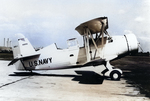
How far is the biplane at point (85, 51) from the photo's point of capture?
22.1 feet

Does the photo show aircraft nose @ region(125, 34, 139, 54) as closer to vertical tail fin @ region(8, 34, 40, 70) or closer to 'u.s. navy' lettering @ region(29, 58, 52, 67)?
'u.s. navy' lettering @ region(29, 58, 52, 67)

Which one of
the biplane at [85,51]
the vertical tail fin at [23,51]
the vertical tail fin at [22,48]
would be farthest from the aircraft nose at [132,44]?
the vertical tail fin at [22,48]

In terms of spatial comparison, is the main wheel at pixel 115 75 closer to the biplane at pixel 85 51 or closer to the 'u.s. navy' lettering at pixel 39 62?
the biplane at pixel 85 51

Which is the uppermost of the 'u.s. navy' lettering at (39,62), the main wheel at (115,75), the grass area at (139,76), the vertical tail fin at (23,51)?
the vertical tail fin at (23,51)

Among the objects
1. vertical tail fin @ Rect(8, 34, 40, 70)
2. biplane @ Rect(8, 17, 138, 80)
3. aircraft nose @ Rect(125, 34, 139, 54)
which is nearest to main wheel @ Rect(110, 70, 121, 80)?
biplane @ Rect(8, 17, 138, 80)

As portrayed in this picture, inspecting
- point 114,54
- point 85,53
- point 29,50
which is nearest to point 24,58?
Result: point 29,50

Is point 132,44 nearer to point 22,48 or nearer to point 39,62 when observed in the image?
point 39,62

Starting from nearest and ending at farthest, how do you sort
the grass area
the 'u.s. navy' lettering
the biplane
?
the grass area < the biplane < the 'u.s. navy' lettering

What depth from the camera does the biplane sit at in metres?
6.75

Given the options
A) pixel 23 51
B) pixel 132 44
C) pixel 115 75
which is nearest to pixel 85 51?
pixel 115 75

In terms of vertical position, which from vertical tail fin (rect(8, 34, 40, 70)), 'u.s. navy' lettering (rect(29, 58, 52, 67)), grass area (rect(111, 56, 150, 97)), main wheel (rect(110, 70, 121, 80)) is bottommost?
grass area (rect(111, 56, 150, 97))

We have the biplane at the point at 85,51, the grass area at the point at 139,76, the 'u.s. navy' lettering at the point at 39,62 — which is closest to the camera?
the grass area at the point at 139,76

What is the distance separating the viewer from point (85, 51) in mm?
7164

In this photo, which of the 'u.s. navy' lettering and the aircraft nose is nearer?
the aircraft nose
